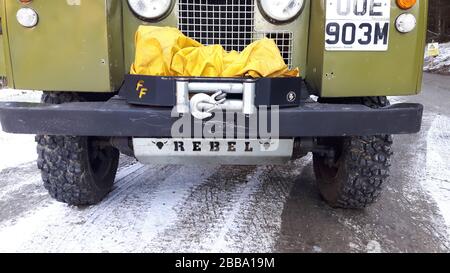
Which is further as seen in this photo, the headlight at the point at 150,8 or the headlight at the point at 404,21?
the headlight at the point at 150,8

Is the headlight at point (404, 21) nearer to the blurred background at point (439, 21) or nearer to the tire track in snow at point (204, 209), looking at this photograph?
the tire track in snow at point (204, 209)

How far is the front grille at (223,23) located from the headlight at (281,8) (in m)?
0.09

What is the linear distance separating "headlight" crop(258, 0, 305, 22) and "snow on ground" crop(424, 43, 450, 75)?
61.6ft

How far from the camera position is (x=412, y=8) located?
2688mm

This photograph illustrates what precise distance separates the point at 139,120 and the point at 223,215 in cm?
116

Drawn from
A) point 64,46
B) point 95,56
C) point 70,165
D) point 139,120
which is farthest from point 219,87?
point 70,165

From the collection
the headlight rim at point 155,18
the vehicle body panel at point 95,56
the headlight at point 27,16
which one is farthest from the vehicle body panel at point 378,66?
the headlight at point 27,16

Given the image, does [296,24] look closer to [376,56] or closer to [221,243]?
[376,56]

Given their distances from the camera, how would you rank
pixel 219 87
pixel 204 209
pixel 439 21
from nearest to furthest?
pixel 219 87 < pixel 204 209 < pixel 439 21

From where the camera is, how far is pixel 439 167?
455cm

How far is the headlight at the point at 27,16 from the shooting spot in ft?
8.68

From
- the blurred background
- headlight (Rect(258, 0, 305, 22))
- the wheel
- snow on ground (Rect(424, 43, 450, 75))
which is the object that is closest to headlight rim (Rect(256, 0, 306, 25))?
headlight (Rect(258, 0, 305, 22))

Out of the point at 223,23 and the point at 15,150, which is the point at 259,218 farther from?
the point at 15,150
